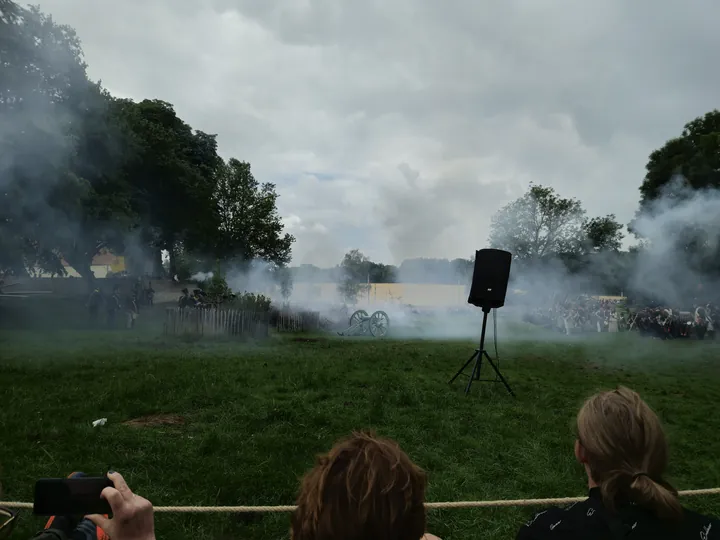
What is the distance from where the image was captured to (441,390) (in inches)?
271

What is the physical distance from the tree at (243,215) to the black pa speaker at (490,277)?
27.6 m

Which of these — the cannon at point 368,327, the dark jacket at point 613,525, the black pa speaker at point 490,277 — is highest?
the black pa speaker at point 490,277

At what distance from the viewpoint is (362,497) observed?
111cm

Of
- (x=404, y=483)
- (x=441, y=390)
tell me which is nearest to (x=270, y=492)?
(x=404, y=483)

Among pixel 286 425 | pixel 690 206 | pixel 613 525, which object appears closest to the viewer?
pixel 613 525

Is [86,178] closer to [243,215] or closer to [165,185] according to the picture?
[165,185]

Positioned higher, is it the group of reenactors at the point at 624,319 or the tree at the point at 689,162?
the tree at the point at 689,162

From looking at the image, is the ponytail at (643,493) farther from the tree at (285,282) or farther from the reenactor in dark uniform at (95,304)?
the tree at (285,282)

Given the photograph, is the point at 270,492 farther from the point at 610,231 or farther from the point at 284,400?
the point at 610,231

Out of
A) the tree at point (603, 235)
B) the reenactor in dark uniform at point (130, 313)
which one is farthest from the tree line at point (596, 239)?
the reenactor in dark uniform at point (130, 313)

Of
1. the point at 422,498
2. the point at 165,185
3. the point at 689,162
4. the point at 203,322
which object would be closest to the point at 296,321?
the point at 203,322

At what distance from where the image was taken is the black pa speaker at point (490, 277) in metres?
7.33

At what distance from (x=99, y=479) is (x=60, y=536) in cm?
51

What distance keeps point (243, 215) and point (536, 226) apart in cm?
1881
